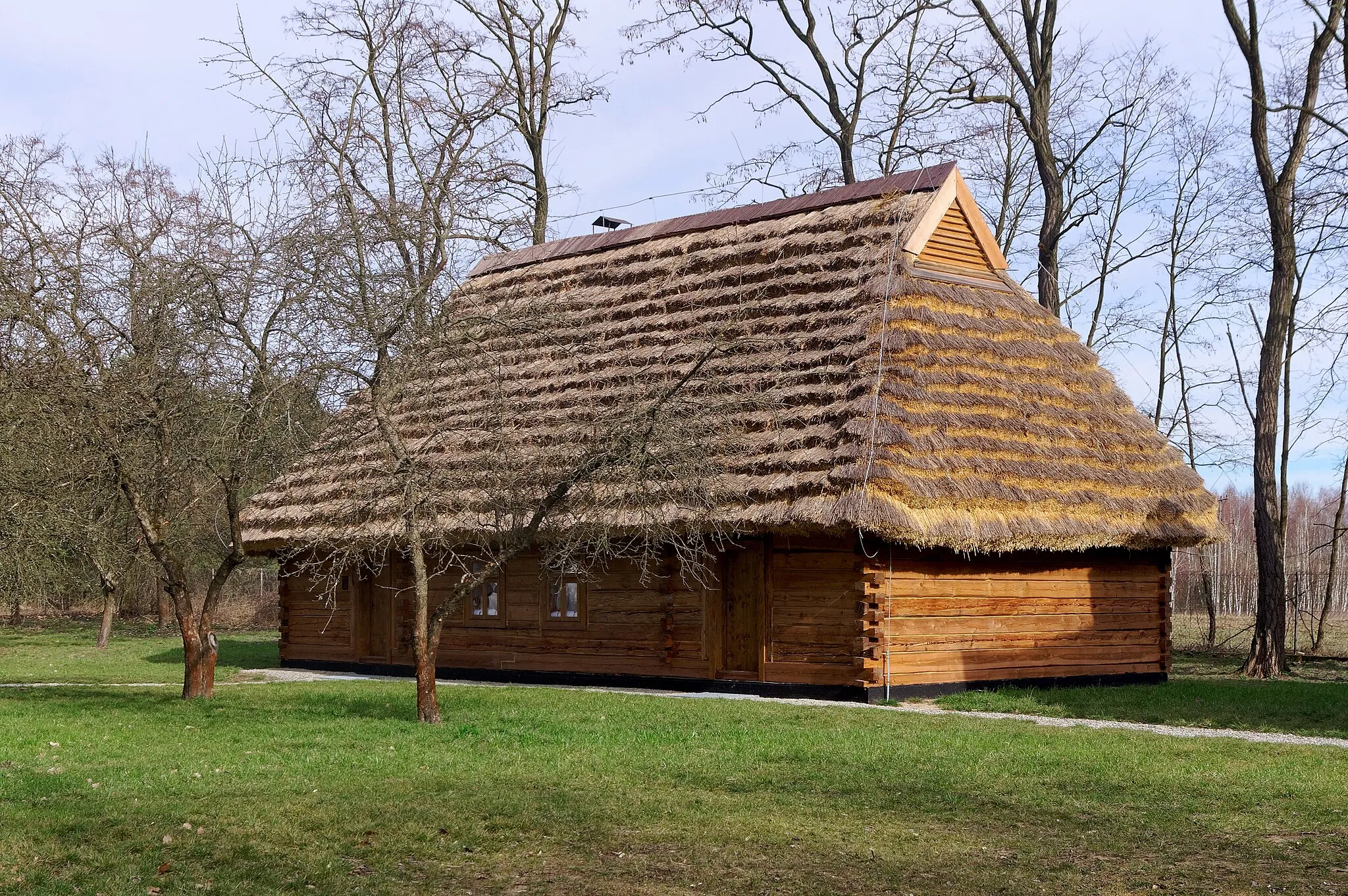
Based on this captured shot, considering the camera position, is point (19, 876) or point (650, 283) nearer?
point (19, 876)

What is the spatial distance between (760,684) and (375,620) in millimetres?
7996

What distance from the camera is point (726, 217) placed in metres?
23.0

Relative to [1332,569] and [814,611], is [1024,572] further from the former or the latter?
[1332,569]

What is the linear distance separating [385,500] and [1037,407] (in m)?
9.31

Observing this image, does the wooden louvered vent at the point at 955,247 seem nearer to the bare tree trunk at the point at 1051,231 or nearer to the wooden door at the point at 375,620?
the bare tree trunk at the point at 1051,231

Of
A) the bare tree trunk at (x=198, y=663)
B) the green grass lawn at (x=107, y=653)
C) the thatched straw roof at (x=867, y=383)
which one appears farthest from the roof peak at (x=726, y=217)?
the bare tree trunk at (x=198, y=663)

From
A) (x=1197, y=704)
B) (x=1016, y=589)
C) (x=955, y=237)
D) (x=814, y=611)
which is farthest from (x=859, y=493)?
(x=955, y=237)

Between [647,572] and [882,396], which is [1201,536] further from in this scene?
[647,572]

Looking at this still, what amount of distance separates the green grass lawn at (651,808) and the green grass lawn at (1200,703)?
65.9 inches

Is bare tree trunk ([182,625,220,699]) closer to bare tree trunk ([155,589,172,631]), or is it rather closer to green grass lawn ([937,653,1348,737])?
green grass lawn ([937,653,1348,737])

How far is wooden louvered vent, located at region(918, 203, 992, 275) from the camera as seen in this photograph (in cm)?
2053

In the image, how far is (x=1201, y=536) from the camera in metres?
19.6

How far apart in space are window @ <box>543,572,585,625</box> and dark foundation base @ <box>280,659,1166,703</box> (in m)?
0.79

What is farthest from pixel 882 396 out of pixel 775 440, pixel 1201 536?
pixel 1201 536
